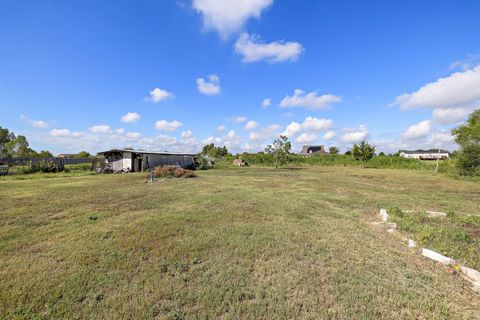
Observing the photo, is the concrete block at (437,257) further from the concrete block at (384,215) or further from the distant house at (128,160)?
the distant house at (128,160)

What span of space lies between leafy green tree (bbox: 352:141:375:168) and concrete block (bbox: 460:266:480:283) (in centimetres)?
3612

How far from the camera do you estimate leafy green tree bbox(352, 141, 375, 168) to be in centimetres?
3547

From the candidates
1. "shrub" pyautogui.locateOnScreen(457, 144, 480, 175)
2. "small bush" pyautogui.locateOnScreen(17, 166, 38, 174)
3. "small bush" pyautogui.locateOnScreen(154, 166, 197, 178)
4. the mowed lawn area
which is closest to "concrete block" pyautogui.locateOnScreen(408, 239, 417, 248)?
the mowed lawn area

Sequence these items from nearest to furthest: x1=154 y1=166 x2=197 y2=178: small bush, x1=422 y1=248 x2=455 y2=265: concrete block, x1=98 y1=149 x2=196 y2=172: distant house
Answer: x1=422 y1=248 x2=455 y2=265: concrete block < x1=154 y1=166 x2=197 y2=178: small bush < x1=98 y1=149 x2=196 y2=172: distant house

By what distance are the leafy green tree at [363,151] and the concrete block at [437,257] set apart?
1399 inches

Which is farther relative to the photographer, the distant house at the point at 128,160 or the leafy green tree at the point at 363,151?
the leafy green tree at the point at 363,151

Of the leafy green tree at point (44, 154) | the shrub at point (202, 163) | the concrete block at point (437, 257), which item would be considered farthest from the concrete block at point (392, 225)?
the leafy green tree at point (44, 154)

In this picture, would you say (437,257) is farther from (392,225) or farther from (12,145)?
(12,145)

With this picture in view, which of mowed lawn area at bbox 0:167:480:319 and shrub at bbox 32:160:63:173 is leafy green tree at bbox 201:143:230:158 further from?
mowed lawn area at bbox 0:167:480:319

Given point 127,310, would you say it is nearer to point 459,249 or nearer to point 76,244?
point 76,244

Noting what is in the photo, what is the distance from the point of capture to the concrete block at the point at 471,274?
3.44m

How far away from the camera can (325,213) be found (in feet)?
23.4

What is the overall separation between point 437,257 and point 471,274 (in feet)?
2.00

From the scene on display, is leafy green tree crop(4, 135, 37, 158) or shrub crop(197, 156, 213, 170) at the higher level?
leafy green tree crop(4, 135, 37, 158)
